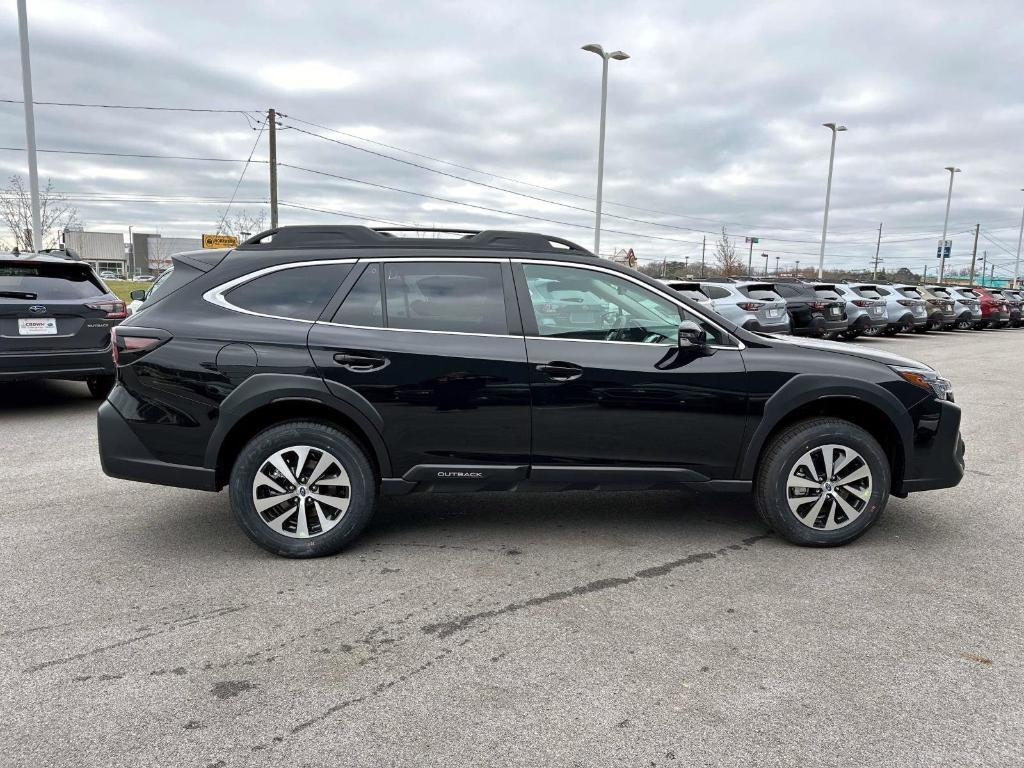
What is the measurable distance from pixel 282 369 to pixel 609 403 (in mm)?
1772

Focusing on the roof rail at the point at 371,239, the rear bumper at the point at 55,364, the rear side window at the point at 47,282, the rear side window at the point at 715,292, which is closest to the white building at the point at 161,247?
the rear side window at the point at 715,292

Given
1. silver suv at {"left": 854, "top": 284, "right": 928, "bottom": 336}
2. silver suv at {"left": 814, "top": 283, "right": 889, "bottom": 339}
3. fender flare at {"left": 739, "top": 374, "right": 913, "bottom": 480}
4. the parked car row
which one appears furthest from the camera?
silver suv at {"left": 854, "top": 284, "right": 928, "bottom": 336}

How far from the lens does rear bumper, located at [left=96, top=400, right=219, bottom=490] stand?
12.9 ft

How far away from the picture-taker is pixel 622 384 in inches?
158

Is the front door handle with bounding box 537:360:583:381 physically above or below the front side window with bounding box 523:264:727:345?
below

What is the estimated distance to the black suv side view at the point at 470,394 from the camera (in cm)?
391

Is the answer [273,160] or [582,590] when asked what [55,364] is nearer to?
[582,590]

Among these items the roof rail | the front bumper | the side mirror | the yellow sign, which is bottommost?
the front bumper

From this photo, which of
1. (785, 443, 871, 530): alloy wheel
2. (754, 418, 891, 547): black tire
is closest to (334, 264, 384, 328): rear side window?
(754, 418, 891, 547): black tire

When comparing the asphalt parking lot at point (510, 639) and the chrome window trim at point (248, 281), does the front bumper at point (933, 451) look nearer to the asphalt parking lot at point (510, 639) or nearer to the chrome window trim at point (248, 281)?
the asphalt parking lot at point (510, 639)

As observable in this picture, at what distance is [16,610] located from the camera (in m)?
3.35

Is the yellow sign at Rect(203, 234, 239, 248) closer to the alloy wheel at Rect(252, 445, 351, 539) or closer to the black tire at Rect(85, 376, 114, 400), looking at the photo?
the black tire at Rect(85, 376, 114, 400)

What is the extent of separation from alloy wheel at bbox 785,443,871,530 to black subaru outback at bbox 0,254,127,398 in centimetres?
697

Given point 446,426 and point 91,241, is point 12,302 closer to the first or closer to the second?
point 446,426
